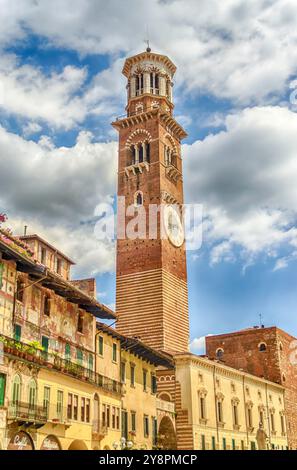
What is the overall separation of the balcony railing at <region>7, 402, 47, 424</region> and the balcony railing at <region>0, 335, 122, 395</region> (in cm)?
227

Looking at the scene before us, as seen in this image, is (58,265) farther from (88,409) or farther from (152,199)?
(152,199)

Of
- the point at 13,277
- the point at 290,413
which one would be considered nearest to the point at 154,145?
the point at 290,413

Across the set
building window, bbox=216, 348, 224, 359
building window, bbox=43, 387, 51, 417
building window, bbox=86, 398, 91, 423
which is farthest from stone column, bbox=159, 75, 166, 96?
building window, bbox=43, 387, 51, 417

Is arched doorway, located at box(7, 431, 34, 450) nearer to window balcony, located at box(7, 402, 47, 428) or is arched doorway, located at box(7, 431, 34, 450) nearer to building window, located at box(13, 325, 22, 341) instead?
window balcony, located at box(7, 402, 47, 428)

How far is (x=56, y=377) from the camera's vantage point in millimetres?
35094

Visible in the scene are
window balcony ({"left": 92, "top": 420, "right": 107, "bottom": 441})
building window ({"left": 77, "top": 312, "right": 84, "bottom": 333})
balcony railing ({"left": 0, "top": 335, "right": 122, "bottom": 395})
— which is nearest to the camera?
balcony railing ({"left": 0, "top": 335, "right": 122, "bottom": 395})

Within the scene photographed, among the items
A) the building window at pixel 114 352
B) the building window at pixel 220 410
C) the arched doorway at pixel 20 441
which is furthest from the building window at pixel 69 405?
the building window at pixel 220 410

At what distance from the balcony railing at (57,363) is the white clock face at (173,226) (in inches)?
1128

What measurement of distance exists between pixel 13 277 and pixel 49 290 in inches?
174

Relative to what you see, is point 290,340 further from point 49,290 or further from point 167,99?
point 49,290

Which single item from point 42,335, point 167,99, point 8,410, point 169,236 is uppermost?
point 167,99

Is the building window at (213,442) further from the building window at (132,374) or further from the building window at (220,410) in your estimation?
the building window at (132,374)

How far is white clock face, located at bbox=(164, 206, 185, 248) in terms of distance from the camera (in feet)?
229

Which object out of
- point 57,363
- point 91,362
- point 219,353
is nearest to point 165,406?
point 91,362
